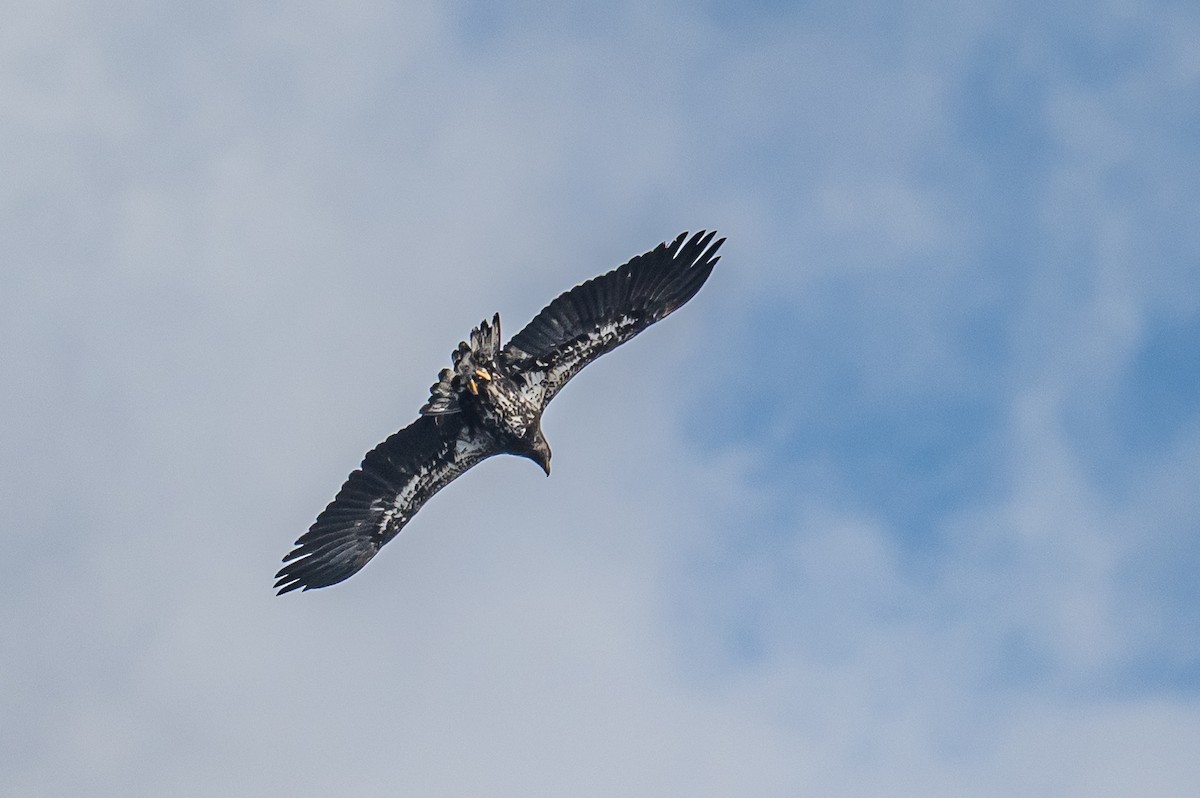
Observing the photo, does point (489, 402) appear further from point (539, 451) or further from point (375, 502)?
point (375, 502)

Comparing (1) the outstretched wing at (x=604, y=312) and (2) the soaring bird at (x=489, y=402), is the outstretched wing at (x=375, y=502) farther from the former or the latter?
(1) the outstretched wing at (x=604, y=312)

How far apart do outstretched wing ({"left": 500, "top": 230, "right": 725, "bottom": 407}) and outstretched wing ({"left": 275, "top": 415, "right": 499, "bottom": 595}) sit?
1384mm

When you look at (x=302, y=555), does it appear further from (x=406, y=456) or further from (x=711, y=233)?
(x=711, y=233)

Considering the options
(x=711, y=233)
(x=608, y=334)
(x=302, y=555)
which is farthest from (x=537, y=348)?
(x=302, y=555)

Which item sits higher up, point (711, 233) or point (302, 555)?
point (711, 233)

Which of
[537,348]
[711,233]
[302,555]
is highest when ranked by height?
[711,233]

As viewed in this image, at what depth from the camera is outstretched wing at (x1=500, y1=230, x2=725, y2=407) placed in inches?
927

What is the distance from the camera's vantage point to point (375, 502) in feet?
80.2

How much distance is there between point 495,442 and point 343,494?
7.07 feet

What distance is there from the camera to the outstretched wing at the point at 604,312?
23.5 metres

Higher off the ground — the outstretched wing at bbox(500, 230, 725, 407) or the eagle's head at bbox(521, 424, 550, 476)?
the outstretched wing at bbox(500, 230, 725, 407)

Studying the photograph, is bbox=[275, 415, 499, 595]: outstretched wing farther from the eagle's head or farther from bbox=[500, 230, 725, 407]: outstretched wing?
bbox=[500, 230, 725, 407]: outstretched wing

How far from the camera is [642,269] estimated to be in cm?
2375

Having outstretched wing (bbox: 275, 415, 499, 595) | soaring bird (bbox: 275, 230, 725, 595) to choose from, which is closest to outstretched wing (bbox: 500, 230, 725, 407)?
soaring bird (bbox: 275, 230, 725, 595)
